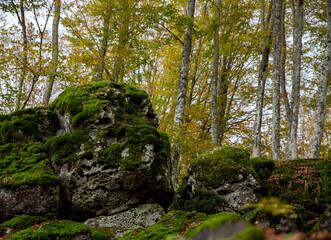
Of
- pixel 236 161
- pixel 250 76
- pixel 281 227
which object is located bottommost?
pixel 281 227

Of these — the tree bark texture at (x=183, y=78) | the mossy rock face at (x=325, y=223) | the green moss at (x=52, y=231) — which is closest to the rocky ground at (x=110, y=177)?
the green moss at (x=52, y=231)

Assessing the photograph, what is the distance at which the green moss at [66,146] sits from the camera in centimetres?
603

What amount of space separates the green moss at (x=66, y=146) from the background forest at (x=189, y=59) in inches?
143

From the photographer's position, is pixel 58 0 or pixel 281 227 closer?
pixel 281 227

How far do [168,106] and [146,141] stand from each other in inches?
494

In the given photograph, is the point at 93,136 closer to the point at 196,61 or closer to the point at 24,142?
the point at 24,142

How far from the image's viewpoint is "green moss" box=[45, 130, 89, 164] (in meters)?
6.03

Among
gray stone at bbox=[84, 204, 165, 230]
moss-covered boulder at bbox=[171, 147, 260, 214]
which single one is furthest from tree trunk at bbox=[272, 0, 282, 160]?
gray stone at bbox=[84, 204, 165, 230]

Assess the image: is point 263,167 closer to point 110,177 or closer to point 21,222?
point 110,177

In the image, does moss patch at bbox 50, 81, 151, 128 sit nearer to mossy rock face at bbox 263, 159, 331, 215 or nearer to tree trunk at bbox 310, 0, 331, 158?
mossy rock face at bbox 263, 159, 331, 215

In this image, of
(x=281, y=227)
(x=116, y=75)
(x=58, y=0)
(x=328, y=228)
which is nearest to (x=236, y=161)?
(x=281, y=227)

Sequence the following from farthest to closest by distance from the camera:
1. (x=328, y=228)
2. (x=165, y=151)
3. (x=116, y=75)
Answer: (x=116, y=75) < (x=165, y=151) < (x=328, y=228)

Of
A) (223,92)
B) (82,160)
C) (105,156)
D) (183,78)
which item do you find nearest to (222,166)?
(105,156)

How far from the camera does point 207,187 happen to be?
5574 millimetres
